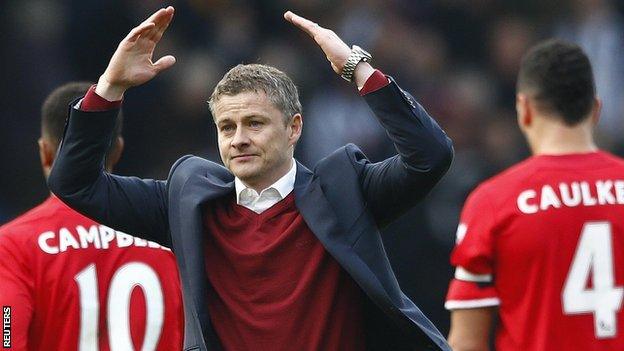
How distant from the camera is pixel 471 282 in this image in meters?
4.45

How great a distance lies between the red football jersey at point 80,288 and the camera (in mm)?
4770

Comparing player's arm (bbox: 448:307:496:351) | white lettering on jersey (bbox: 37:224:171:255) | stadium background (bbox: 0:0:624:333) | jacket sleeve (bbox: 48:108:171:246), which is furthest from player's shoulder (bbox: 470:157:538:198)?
stadium background (bbox: 0:0:624:333)

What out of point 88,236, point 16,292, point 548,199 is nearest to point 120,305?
point 88,236

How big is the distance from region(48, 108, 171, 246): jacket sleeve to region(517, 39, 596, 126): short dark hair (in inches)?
51.0

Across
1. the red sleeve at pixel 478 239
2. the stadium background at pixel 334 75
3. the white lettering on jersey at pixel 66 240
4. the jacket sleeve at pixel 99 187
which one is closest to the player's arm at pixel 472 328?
the red sleeve at pixel 478 239

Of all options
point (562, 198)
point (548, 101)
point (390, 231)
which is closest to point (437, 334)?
point (562, 198)

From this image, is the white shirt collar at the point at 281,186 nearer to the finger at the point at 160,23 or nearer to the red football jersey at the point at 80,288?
the finger at the point at 160,23

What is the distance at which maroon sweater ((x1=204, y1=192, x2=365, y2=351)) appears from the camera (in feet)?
13.6

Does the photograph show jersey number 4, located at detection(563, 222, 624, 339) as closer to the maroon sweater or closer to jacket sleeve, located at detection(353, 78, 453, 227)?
jacket sleeve, located at detection(353, 78, 453, 227)

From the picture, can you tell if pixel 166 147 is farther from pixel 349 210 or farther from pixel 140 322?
pixel 349 210

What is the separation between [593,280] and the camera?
14.4 feet

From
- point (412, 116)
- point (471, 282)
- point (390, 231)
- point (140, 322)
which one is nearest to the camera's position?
point (412, 116)

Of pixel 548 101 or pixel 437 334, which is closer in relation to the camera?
pixel 437 334

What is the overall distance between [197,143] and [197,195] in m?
4.07
